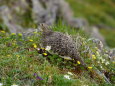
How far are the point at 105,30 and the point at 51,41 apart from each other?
39993 mm

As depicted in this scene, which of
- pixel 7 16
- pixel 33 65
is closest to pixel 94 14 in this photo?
pixel 7 16

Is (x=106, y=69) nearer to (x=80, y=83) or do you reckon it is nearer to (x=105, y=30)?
(x=80, y=83)

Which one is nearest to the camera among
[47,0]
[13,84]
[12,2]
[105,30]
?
[13,84]

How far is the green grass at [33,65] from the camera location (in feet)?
18.7

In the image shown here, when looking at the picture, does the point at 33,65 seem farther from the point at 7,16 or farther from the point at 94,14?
the point at 94,14

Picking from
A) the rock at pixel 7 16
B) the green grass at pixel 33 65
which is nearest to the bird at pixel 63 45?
the green grass at pixel 33 65

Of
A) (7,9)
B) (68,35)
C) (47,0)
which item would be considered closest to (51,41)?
(68,35)

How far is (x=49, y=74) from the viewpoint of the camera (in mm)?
6004

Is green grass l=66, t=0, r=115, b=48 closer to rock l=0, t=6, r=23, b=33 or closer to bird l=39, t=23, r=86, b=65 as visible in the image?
rock l=0, t=6, r=23, b=33

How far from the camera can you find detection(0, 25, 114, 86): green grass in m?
5.70

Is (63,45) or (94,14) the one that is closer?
(63,45)

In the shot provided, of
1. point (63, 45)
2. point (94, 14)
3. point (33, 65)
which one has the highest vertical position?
point (94, 14)

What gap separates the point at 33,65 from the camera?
20.7 feet

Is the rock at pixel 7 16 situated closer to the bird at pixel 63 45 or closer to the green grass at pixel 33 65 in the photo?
the green grass at pixel 33 65
